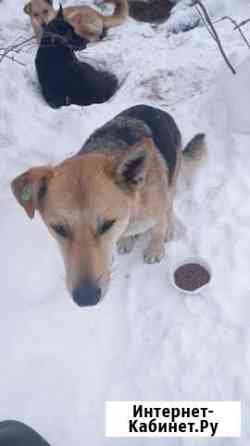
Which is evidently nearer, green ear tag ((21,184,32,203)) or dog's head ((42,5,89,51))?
green ear tag ((21,184,32,203))

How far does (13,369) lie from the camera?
319 cm

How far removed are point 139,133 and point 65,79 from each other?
2.32 m

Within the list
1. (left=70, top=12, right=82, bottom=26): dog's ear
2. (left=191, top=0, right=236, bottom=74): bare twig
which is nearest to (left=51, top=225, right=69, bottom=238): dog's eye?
(left=191, top=0, right=236, bottom=74): bare twig

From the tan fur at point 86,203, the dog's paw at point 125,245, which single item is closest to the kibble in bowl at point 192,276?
the dog's paw at point 125,245

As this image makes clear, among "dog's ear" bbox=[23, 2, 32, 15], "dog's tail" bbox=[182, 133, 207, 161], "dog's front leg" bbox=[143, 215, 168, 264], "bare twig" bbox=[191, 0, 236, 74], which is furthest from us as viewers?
"dog's ear" bbox=[23, 2, 32, 15]

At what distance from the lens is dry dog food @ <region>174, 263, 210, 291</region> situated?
3.41m

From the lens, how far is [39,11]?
21.6 feet

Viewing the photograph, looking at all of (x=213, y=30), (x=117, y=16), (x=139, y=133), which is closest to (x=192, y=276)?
(x=139, y=133)

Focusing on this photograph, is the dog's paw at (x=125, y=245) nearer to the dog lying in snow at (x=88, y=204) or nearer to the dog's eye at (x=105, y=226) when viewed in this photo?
the dog lying in snow at (x=88, y=204)

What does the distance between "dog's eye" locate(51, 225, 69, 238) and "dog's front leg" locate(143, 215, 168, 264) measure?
100cm

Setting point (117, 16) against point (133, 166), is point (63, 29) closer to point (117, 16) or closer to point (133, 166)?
point (117, 16)

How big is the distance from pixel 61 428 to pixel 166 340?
0.84m

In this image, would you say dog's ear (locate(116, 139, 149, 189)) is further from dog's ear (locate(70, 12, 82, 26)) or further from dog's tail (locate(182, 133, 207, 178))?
dog's ear (locate(70, 12, 82, 26))

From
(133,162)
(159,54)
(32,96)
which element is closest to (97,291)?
(133,162)
